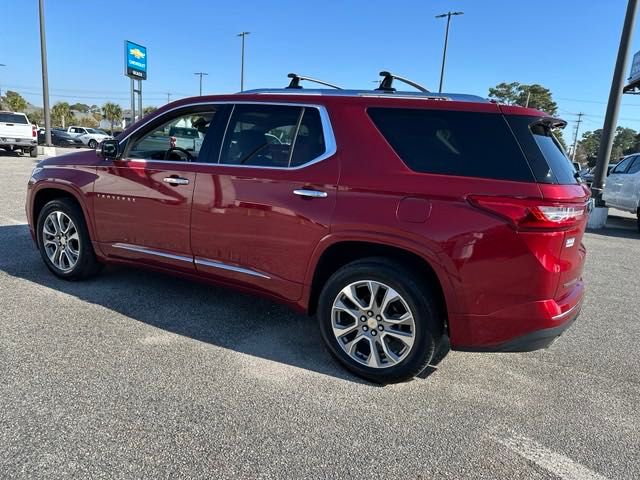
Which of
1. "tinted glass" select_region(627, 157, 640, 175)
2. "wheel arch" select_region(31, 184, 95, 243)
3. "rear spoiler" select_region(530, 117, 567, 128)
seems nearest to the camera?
"rear spoiler" select_region(530, 117, 567, 128)

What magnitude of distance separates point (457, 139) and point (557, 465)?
1.81m

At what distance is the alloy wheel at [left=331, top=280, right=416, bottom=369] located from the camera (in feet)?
9.70

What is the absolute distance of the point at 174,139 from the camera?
→ 4312 millimetres

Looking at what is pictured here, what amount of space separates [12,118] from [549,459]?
23.1m

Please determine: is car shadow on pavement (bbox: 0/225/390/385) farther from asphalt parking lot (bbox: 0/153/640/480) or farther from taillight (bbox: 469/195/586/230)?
taillight (bbox: 469/195/586/230)

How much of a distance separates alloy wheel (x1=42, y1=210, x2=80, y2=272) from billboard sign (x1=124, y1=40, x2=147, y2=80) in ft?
72.0

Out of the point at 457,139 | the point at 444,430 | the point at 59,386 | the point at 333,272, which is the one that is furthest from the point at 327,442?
the point at 457,139

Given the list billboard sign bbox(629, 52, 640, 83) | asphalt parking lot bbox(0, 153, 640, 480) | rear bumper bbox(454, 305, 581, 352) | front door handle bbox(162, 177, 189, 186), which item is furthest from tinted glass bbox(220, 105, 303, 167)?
billboard sign bbox(629, 52, 640, 83)

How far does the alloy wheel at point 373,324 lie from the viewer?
2957 millimetres

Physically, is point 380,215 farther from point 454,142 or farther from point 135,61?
point 135,61

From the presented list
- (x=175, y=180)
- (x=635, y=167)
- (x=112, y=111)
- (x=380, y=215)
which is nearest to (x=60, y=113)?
(x=112, y=111)

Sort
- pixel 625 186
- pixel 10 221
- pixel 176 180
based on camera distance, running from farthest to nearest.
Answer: pixel 625 186
pixel 10 221
pixel 176 180

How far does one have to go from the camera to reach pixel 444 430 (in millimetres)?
2611

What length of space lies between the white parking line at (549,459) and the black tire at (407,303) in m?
0.63
